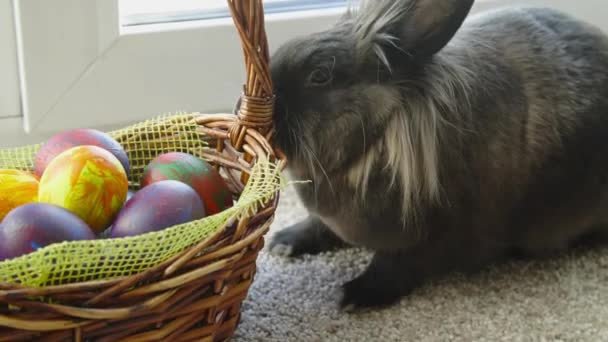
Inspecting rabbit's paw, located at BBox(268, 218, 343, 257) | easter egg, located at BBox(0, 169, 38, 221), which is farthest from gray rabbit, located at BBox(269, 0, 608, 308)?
easter egg, located at BBox(0, 169, 38, 221)

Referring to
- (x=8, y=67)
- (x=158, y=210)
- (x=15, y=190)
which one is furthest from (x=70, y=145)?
(x=8, y=67)

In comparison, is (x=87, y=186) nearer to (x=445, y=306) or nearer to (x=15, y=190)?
(x=15, y=190)

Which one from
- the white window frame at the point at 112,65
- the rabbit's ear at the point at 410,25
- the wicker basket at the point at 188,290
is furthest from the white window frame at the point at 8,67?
the rabbit's ear at the point at 410,25

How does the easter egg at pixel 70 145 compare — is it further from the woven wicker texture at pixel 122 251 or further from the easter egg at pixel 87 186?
the woven wicker texture at pixel 122 251

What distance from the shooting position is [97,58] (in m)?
1.37

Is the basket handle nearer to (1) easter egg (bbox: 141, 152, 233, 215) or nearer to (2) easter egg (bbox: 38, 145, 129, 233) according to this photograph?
(1) easter egg (bbox: 141, 152, 233, 215)

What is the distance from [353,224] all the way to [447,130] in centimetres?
19

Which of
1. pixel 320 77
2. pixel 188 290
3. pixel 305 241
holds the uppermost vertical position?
pixel 320 77

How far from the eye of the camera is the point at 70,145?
98 cm

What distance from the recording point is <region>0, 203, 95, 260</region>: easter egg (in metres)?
0.77

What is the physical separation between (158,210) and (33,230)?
14 cm

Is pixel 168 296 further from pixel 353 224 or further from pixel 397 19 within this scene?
pixel 397 19

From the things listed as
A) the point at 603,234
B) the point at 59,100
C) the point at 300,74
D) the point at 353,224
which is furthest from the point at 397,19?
A: the point at 59,100

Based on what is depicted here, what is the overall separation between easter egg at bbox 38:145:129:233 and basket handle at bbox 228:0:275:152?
187 millimetres
